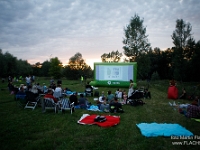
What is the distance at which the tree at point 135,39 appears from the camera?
24891 millimetres

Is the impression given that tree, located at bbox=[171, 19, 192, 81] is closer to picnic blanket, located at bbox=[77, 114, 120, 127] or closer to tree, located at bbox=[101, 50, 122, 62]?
tree, located at bbox=[101, 50, 122, 62]

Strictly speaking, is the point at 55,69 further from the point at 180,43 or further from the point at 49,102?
the point at 49,102

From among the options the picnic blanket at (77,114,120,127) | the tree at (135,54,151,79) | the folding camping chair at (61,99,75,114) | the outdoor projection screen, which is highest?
the tree at (135,54,151,79)

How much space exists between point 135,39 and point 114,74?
1125 cm

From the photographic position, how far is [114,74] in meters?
17.0

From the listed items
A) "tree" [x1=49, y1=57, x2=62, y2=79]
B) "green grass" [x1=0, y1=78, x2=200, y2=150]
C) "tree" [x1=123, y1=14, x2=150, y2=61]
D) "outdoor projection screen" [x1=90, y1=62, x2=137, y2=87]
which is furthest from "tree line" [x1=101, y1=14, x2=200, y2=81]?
"tree" [x1=49, y1=57, x2=62, y2=79]

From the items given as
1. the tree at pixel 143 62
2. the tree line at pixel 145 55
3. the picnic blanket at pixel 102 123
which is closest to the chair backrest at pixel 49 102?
the picnic blanket at pixel 102 123

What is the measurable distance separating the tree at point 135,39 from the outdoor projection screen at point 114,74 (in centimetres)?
941

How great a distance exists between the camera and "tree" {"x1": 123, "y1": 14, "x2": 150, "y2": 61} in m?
24.9

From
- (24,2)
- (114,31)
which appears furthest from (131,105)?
(114,31)

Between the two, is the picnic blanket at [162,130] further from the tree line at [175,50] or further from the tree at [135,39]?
the tree at [135,39]

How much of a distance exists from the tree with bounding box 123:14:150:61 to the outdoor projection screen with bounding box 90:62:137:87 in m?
9.41

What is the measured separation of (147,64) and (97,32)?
1076 cm

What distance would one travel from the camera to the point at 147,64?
24469mm
